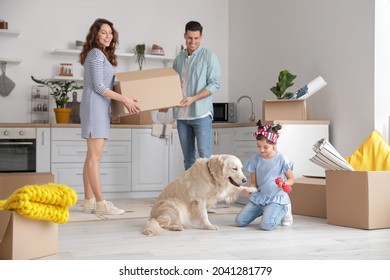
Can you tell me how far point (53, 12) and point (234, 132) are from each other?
7.73ft

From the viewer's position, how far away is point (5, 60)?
568cm

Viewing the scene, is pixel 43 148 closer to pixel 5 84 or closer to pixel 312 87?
pixel 5 84

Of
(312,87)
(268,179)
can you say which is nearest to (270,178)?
(268,179)

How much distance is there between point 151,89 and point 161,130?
74.8 inches

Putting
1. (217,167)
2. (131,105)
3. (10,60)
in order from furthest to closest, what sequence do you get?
(10,60) → (131,105) → (217,167)

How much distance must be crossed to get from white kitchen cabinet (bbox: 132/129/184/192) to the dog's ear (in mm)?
2476

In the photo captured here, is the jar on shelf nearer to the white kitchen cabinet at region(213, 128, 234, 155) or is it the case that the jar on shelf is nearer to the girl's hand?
the white kitchen cabinet at region(213, 128, 234, 155)

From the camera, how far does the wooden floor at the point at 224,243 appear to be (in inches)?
102

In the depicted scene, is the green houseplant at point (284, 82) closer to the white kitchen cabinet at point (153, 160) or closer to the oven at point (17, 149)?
the white kitchen cabinet at point (153, 160)

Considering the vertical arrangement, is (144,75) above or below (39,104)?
above

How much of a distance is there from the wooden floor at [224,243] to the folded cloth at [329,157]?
1.27ft

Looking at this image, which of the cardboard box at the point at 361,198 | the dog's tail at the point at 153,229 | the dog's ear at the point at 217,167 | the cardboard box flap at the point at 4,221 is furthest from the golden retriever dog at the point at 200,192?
the cardboard box flap at the point at 4,221

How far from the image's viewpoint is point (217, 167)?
334 centimetres
